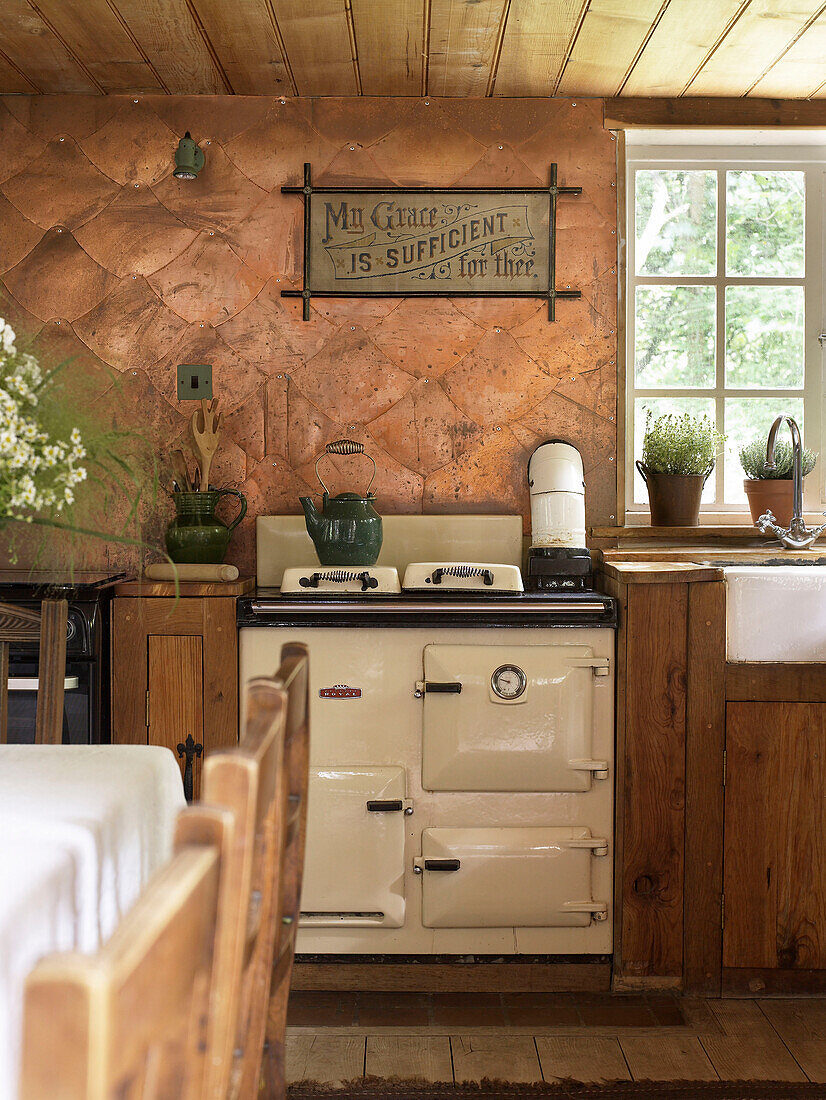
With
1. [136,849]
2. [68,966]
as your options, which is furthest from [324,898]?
[68,966]

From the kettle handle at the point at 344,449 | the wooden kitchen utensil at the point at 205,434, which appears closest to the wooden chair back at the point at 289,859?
the kettle handle at the point at 344,449

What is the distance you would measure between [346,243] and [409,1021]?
2.12 metres

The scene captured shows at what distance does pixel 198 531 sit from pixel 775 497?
1.69m

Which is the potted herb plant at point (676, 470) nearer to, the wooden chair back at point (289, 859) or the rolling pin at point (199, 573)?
the rolling pin at point (199, 573)

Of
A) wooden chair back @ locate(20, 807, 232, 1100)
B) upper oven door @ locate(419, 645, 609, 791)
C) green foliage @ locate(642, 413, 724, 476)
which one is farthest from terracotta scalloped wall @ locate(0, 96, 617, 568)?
wooden chair back @ locate(20, 807, 232, 1100)

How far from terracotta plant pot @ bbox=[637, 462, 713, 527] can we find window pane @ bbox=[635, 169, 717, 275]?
0.67 metres

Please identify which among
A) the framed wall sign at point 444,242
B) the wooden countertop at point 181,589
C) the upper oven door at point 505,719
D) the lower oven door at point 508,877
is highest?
the framed wall sign at point 444,242

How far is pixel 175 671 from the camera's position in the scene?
2322 mm

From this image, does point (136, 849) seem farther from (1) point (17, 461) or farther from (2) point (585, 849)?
(2) point (585, 849)

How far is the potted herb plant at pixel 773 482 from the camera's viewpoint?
9.20ft

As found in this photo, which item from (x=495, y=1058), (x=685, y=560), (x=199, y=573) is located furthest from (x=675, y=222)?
(x=495, y=1058)

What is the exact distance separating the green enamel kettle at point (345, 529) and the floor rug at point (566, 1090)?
1.22 m

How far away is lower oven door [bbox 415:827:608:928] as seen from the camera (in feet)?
7.41

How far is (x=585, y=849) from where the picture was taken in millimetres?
2270
